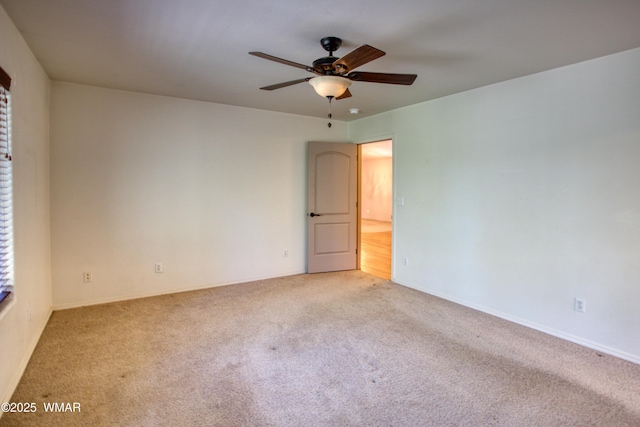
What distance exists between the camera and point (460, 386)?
2.23m

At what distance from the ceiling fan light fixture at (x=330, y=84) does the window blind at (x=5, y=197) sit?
78.8 inches

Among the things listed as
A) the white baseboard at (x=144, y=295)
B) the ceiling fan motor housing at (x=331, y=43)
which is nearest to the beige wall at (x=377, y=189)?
the white baseboard at (x=144, y=295)

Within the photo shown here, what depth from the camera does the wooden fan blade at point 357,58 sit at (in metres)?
1.87

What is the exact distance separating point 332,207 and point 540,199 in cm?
282

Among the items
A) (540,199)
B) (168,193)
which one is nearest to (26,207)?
(168,193)

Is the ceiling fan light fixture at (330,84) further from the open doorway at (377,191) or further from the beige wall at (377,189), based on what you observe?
the beige wall at (377,189)

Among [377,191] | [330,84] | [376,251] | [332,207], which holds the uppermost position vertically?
[330,84]

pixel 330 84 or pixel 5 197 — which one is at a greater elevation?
pixel 330 84

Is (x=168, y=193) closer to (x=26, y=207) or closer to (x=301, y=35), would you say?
(x=26, y=207)

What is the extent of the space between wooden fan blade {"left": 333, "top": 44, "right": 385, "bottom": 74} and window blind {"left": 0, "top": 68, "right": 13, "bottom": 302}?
7.01 ft

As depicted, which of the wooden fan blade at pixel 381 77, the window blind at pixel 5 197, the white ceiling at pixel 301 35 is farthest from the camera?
the wooden fan blade at pixel 381 77

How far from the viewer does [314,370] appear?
2.43 meters

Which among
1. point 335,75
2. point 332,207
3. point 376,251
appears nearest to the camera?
point 335,75

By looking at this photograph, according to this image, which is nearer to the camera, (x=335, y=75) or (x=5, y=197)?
(x=5, y=197)
